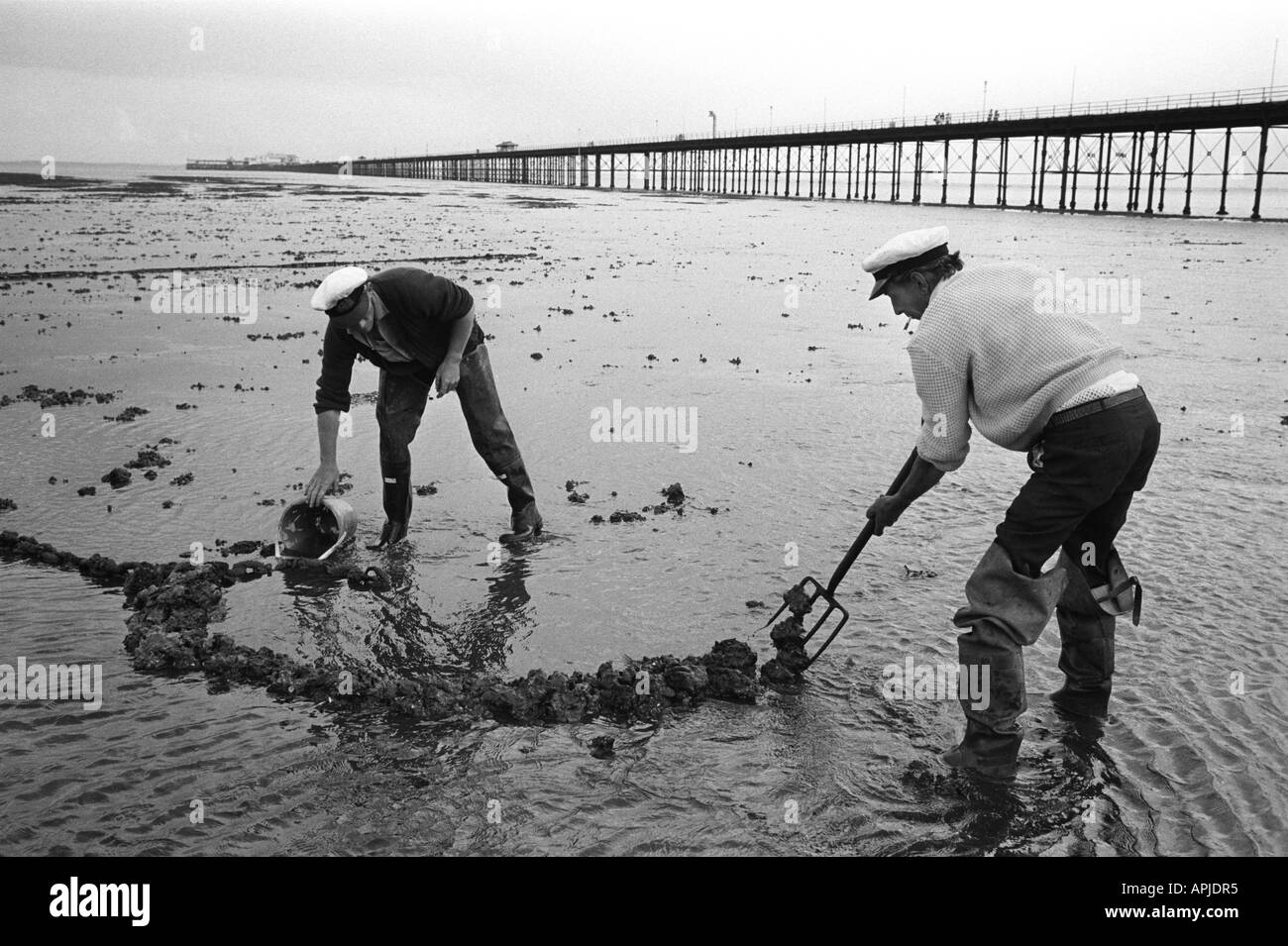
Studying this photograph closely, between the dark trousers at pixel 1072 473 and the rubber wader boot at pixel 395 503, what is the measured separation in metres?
3.70

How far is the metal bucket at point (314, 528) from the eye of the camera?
6004 millimetres

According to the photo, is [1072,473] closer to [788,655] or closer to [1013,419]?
[1013,419]

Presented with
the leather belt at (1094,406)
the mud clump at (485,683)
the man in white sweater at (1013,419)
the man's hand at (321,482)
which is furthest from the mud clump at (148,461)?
the leather belt at (1094,406)

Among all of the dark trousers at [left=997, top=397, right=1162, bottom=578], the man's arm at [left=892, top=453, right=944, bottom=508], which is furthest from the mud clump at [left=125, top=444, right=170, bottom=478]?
the dark trousers at [left=997, top=397, right=1162, bottom=578]

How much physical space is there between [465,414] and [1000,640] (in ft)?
11.9

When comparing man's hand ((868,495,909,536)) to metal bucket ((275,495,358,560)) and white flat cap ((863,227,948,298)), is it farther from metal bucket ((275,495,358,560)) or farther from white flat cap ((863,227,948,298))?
metal bucket ((275,495,358,560))

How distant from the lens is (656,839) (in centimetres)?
349

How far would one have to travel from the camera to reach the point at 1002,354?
141 inches

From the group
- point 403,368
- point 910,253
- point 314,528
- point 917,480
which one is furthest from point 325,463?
point 910,253

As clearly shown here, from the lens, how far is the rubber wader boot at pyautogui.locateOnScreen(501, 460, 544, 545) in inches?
254

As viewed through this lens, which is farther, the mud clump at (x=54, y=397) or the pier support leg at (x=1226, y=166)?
the pier support leg at (x=1226, y=166)

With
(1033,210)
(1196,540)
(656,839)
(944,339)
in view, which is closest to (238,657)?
(656,839)

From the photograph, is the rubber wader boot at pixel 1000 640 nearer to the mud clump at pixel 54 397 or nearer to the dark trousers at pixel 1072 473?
the dark trousers at pixel 1072 473
